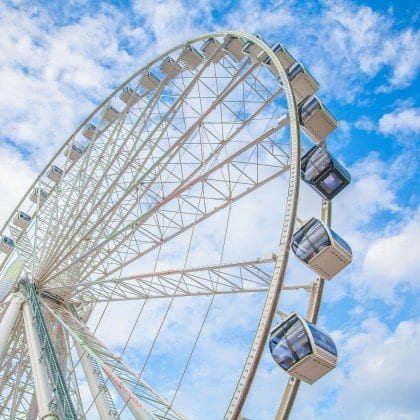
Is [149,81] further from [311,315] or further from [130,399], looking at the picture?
[311,315]

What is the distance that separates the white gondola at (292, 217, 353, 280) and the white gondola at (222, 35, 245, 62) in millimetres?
7151

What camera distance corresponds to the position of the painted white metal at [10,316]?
47.1 feet

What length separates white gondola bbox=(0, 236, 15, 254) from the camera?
21.8m

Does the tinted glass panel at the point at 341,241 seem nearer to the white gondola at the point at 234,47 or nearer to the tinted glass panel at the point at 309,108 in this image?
the tinted glass panel at the point at 309,108

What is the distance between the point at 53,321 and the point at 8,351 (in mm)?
1941

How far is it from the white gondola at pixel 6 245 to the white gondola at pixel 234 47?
42.7 ft

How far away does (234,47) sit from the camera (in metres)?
15.2

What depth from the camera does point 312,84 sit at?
1292 centimetres

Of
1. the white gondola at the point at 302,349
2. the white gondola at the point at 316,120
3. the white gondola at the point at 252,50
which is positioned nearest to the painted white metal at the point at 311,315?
the white gondola at the point at 302,349

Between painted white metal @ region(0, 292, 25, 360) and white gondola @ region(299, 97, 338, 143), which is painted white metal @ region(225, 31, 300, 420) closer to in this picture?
white gondola @ region(299, 97, 338, 143)

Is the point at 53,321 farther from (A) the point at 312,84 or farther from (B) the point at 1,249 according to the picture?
(A) the point at 312,84

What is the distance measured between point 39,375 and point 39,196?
11.3m

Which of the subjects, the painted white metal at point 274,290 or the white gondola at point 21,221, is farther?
the white gondola at point 21,221

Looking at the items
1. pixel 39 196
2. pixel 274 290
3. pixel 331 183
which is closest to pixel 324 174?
pixel 331 183
